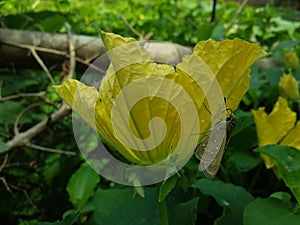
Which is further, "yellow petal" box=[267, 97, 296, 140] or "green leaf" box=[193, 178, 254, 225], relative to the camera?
"yellow petal" box=[267, 97, 296, 140]

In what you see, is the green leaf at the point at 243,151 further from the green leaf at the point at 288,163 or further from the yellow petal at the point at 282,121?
the green leaf at the point at 288,163

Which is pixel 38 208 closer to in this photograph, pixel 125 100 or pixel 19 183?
pixel 19 183

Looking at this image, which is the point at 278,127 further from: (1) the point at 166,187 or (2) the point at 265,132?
(1) the point at 166,187

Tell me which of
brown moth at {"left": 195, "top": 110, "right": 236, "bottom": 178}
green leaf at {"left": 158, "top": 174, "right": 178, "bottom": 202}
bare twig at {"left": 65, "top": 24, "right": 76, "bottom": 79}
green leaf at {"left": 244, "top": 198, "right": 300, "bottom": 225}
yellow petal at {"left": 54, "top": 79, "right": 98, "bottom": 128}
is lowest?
bare twig at {"left": 65, "top": 24, "right": 76, "bottom": 79}

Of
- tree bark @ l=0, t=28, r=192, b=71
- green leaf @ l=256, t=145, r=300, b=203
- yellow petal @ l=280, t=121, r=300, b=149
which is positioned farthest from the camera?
tree bark @ l=0, t=28, r=192, b=71

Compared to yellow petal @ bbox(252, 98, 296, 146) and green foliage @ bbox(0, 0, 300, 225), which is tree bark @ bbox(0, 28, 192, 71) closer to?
green foliage @ bbox(0, 0, 300, 225)

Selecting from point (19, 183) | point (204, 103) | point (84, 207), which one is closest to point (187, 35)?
point (19, 183)

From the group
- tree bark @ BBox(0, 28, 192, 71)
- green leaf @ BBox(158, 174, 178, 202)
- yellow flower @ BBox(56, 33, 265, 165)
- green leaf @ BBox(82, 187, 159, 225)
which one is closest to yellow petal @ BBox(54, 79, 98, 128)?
yellow flower @ BBox(56, 33, 265, 165)
